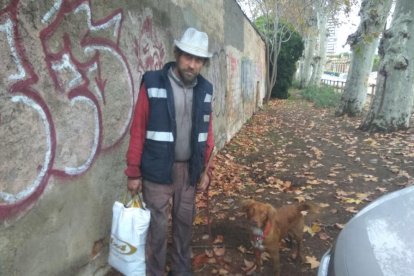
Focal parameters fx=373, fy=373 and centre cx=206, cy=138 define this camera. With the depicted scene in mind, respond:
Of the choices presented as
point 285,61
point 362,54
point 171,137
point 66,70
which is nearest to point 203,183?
point 171,137

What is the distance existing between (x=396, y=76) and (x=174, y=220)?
8.39 metres

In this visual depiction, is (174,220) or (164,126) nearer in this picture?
(164,126)

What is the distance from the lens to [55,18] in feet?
8.32

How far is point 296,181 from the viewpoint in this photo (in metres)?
6.21

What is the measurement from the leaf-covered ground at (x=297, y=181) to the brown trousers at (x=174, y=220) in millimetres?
379

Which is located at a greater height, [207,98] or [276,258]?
[207,98]

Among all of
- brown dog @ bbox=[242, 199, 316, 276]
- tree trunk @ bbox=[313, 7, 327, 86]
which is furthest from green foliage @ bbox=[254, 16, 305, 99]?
brown dog @ bbox=[242, 199, 316, 276]

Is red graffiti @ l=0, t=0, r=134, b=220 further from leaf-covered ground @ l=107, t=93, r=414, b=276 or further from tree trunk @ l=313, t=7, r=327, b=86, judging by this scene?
tree trunk @ l=313, t=7, r=327, b=86

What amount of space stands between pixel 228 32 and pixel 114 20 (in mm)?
6187

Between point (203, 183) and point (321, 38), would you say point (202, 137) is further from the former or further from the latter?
point (321, 38)

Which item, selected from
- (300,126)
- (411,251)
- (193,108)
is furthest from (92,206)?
(300,126)

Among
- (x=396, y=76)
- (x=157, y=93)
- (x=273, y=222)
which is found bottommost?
(x=273, y=222)

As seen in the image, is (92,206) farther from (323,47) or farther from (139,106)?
(323,47)

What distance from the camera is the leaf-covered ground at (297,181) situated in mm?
3917
